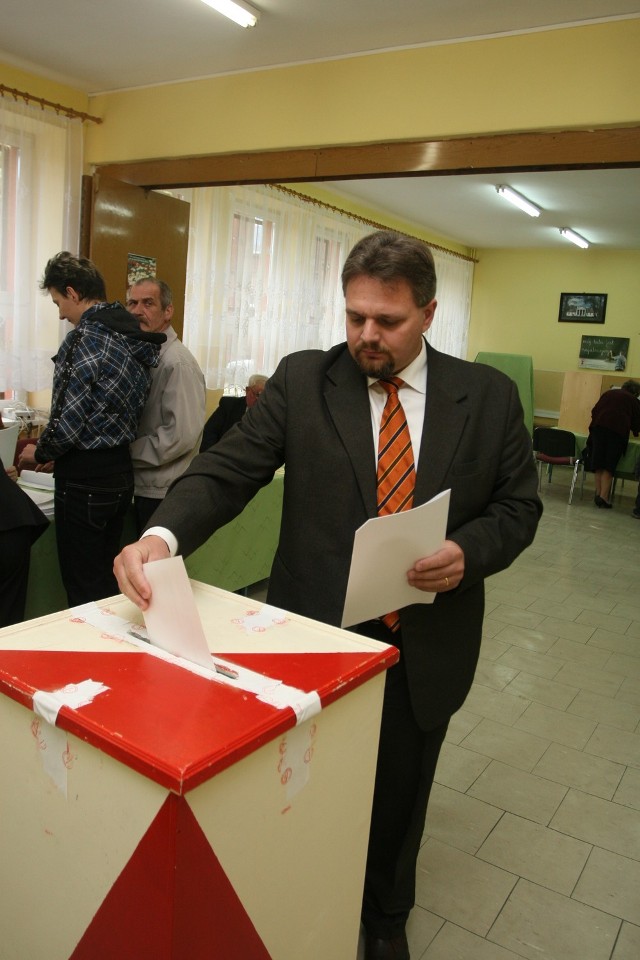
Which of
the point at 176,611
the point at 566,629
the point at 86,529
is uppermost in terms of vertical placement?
the point at 176,611

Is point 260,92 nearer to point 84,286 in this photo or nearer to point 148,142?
point 148,142

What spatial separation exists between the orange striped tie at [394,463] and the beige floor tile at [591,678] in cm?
232

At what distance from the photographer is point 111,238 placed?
4.87m

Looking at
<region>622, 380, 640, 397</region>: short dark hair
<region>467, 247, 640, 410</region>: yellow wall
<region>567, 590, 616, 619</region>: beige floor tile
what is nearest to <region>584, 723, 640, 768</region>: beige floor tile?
<region>567, 590, 616, 619</region>: beige floor tile

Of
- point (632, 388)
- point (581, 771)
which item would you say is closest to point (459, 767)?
point (581, 771)

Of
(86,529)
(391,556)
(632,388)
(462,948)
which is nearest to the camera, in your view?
(391,556)

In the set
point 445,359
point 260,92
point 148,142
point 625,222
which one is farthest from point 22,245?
point 625,222

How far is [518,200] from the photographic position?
738 cm

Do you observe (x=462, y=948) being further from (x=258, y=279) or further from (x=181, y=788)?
(x=258, y=279)

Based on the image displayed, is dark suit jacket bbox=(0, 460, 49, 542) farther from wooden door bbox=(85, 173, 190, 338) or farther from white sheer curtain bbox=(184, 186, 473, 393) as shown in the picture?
white sheer curtain bbox=(184, 186, 473, 393)

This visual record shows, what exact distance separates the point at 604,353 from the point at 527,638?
7.62 meters

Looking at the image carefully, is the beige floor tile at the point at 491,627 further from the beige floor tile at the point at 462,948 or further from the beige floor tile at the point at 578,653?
the beige floor tile at the point at 462,948

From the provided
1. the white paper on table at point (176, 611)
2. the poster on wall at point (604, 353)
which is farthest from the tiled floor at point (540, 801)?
the poster on wall at point (604, 353)

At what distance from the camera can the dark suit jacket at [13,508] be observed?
244cm
